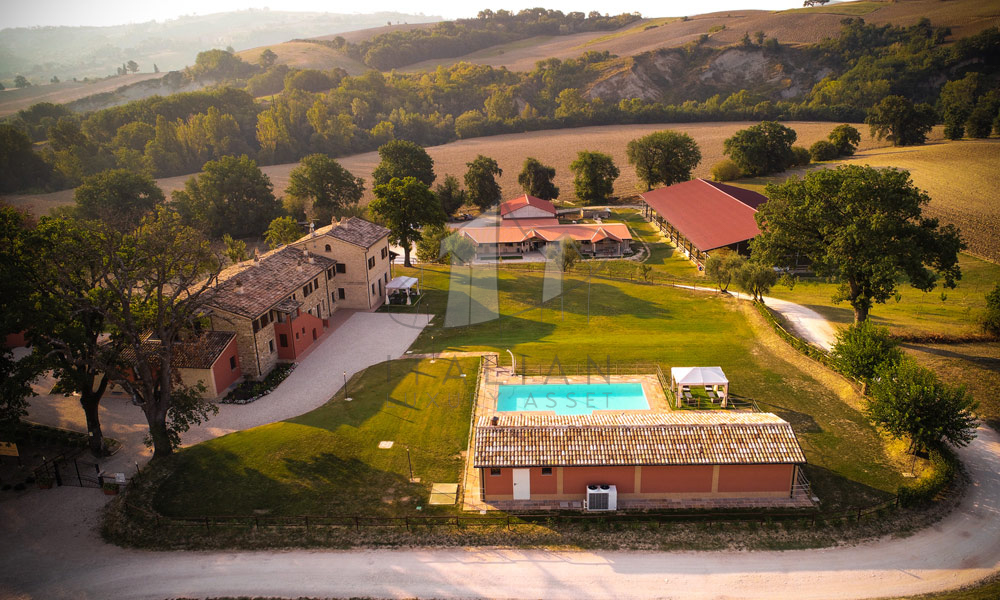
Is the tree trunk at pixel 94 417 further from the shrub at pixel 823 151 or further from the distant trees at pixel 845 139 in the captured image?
the distant trees at pixel 845 139

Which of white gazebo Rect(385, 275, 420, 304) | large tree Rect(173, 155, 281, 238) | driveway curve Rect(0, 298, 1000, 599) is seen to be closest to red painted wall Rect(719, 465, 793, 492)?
driveway curve Rect(0, 298, 1000, 599)

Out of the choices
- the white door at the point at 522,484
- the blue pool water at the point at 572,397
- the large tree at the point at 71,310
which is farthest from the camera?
the blue pool water at the point at 572,397

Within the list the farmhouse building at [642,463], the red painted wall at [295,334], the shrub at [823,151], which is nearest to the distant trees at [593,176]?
the shrub at [823,151]

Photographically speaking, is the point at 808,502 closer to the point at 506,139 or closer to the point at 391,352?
the point at 391,352

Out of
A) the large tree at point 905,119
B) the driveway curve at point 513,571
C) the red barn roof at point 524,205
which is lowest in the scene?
the driveway curve at point 513,571

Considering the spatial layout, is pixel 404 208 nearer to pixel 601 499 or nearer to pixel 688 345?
pixel 688 345

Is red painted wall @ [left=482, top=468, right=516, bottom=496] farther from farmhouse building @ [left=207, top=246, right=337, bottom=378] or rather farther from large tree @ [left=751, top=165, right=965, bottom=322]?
large tree @ [left=751, top=165, right=965, bottom=322]
